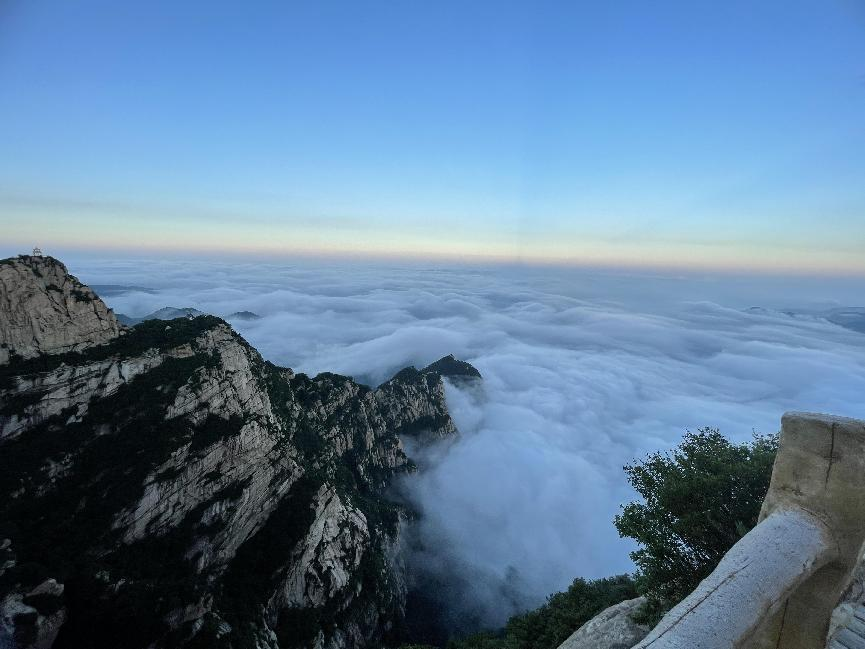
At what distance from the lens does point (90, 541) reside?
2345cm

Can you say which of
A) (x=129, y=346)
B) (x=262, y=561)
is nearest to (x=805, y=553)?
(x=262, y=561)

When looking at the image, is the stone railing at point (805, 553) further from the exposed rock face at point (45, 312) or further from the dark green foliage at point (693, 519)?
the exposed rock face at point (45, 312)

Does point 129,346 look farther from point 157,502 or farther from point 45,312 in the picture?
point 157,502

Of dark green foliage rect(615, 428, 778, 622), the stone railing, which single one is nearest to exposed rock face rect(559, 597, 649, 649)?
dark green foliage rect(615, 428, 778, 622)

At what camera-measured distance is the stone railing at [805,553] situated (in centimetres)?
368

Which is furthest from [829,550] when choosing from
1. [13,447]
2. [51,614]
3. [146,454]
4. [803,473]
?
[13,447]

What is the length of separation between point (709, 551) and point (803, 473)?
12375 mm

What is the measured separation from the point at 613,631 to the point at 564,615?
789 cm

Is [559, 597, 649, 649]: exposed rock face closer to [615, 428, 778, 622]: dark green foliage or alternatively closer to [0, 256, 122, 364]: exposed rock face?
[615, 428, 778, 622]: dark green foliage

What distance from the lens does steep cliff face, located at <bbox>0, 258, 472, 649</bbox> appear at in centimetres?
2098

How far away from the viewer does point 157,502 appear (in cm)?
2778

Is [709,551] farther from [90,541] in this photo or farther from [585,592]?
[90,541]

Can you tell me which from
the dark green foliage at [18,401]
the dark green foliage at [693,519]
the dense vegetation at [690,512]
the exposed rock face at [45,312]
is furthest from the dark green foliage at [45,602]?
the dark green foliage at [693,519]

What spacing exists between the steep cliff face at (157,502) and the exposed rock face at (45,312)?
107 millimetres
